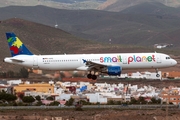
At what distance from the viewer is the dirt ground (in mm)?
89875

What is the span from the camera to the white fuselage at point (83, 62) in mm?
100062

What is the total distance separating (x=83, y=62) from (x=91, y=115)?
11.1 metres

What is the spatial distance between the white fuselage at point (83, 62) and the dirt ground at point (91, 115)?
921 cm

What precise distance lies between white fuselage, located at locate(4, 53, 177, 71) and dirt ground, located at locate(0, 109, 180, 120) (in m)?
9.21

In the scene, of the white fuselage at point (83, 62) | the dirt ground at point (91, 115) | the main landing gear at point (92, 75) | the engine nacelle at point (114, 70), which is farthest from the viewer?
the main landing gear at point (92, 75)

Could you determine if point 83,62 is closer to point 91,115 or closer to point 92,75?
point 92,75

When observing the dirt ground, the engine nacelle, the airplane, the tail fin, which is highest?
the tail fin

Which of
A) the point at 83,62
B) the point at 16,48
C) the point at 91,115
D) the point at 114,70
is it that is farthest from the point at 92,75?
the point at 16,48

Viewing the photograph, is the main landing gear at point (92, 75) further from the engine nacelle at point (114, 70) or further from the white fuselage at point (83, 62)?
the engine nacelle at point (114, 70)

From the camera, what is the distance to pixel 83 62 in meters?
99.9

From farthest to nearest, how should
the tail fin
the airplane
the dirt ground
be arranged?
the tail fin
the airplane
the dirt ground

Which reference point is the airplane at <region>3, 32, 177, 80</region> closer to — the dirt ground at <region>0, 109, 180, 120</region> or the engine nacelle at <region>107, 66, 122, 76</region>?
the engine nacelle at <region>107, 66, 122, 76</region>

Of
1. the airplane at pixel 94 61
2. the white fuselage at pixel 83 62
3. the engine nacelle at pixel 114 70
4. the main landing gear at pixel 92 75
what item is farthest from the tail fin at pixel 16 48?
the engine nacelle at pixel 114 70

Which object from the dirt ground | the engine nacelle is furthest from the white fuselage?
the dirt ground
